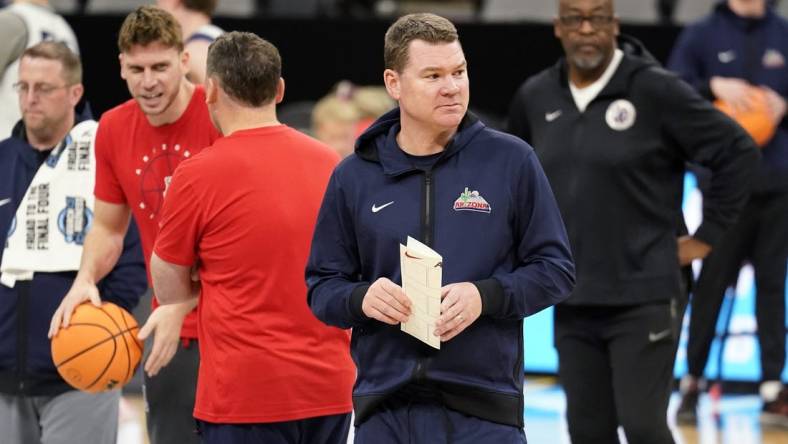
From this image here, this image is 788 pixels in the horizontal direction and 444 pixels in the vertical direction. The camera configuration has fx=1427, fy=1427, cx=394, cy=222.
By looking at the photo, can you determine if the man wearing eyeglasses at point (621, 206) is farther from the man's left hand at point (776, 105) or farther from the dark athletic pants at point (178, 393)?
the man's left hand at point (776, 105)

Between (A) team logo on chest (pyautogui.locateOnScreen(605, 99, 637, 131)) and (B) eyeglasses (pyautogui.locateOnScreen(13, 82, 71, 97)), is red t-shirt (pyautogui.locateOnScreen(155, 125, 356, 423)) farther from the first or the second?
(A) team logo on chest (pyautogui.locateOnScreen(605, 99, 637, 131))

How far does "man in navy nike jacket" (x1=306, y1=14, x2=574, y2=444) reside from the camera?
13.0 ft

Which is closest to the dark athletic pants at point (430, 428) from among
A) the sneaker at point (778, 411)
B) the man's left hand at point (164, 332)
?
the man's left hand at point (164, 332)

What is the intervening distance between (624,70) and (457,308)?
2293mm

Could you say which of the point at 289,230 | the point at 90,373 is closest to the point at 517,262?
the point at 289,230

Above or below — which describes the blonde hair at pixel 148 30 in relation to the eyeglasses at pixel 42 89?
above

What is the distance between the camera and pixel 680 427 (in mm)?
8422

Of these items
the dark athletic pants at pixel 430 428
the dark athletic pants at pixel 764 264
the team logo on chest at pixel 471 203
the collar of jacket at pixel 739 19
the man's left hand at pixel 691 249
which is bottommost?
the dark athletic pants at pixel 764 264

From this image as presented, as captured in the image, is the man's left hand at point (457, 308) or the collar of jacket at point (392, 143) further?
the collar of jacket at point (392, 143)

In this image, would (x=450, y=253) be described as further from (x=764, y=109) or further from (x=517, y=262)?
(x=764, y=109)

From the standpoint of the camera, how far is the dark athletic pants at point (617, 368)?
5.54 m

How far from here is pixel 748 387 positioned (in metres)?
9.41

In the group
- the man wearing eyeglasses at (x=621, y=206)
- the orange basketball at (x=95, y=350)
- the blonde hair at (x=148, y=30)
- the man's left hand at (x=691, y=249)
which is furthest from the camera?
the man's left hand at (x=691, y=249)

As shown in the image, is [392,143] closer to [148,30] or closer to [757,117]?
[148,30]
